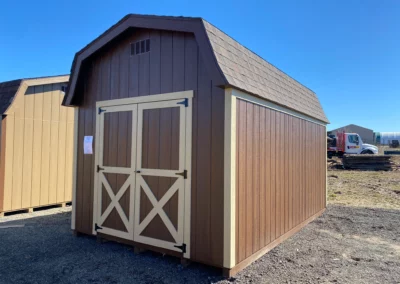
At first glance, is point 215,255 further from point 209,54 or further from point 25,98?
point 25,98

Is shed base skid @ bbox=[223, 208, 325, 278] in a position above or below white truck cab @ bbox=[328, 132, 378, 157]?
below

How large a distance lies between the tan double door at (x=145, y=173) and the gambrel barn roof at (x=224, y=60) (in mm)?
691

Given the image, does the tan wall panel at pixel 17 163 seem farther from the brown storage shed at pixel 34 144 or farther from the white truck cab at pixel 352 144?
the white truck cab at pixel 352 144

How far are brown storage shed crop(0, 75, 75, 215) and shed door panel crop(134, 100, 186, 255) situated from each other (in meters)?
3.98

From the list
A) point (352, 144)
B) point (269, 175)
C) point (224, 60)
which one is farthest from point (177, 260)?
point (352, 144)

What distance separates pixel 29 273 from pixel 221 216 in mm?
2421

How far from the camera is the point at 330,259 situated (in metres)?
4.14

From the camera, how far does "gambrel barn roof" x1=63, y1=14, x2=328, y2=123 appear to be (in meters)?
3.51

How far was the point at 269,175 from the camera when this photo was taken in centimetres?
442

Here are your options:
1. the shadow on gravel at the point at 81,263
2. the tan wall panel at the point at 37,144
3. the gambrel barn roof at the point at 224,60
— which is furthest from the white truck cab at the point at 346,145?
the shadow on gravel at the point at 81,263

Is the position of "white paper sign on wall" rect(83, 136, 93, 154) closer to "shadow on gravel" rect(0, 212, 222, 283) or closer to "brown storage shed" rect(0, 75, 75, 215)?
"shadow on gravel" rect(0, 212, 222, 283)

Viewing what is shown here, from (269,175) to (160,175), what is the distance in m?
1.64

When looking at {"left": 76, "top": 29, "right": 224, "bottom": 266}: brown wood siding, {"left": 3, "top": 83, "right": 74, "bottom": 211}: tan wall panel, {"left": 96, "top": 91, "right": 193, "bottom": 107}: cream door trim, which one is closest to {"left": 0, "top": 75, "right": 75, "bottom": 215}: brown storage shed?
{"left": 3, "top": 83, "right": 74, "bottom": 211}: tan wall panel

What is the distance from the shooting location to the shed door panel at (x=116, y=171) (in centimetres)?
438
